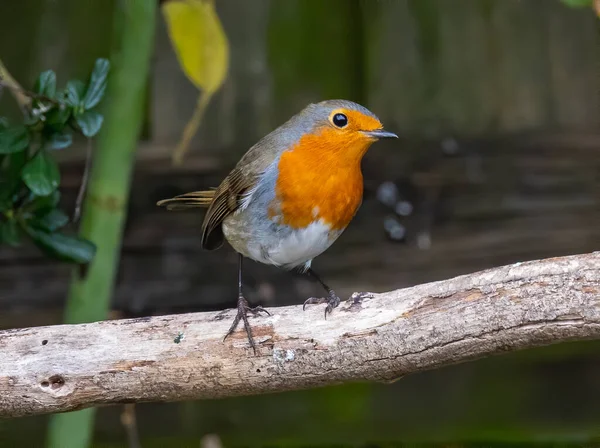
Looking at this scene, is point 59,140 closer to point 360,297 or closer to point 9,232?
point 9,232

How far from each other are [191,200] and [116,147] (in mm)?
329

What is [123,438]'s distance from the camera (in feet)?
8.92

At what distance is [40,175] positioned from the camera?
232 centimetres

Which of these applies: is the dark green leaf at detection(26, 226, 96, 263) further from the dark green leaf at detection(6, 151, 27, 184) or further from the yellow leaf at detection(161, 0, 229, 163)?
the yellow leaf at detection(161, 0, 229, 163)

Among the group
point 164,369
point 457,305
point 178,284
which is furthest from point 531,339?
point 178,284

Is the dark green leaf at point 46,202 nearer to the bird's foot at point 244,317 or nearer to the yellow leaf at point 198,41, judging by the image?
the yellow leaf at point 198,41

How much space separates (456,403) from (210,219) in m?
1.11

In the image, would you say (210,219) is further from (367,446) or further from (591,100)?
(591,100)

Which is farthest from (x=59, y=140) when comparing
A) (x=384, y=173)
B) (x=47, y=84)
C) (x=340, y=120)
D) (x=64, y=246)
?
(x=384, y=173)

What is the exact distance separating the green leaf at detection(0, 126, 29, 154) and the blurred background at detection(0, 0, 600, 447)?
35 centimetres

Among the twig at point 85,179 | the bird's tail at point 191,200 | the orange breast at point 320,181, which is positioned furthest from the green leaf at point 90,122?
the orange breast at point 320,181

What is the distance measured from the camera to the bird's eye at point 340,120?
2.42 m

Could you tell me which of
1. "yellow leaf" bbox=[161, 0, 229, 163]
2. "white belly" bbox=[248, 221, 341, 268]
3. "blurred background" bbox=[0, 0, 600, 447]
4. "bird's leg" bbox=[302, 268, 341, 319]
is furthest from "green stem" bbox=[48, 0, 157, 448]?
"bird's leg" bbox=[302, 268, 341, 319]

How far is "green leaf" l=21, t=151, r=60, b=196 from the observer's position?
2.30 metres
